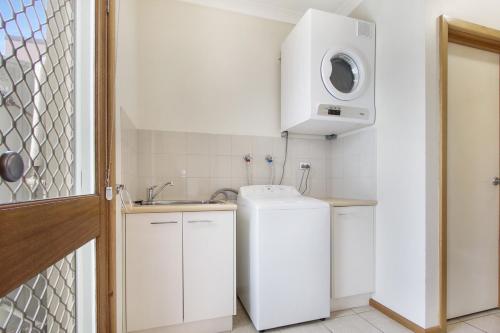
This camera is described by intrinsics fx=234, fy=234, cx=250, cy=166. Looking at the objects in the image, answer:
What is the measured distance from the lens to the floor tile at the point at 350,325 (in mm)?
1626

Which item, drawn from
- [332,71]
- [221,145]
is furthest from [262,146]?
[332,71]

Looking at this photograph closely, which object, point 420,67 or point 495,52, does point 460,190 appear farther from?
point 495,52

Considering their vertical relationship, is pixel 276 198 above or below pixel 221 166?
below

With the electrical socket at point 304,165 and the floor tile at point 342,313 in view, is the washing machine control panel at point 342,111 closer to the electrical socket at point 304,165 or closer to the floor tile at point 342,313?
the electrical socket at point 304,165

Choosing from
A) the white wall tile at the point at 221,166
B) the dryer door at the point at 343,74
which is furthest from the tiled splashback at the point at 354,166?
the white wall tile at the point at 221,166

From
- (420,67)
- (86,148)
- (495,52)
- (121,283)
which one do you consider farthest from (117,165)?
(495,52)

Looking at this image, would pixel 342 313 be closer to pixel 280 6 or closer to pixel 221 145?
pixel 221 145

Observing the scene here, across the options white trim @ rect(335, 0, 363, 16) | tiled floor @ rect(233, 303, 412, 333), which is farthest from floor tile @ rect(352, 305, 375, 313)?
white trim @ rect(335, 0, 363, 16)

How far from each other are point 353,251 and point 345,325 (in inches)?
20.6

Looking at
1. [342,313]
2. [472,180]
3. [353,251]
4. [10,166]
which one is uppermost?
[10,166]

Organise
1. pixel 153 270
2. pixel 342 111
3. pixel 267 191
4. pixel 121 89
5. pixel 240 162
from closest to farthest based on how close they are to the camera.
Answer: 1. pixel 121 89
2. pixel 153 270
3. pixel 342 111
4. pixel 267 191
5. pixel 240 162

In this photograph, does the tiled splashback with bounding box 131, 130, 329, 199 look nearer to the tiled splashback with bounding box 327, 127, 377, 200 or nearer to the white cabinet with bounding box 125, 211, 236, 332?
the tiled splashback with bounding box 327, 127, 377, 200

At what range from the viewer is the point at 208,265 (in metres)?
1.53

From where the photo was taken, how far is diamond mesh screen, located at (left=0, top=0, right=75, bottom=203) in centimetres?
54
